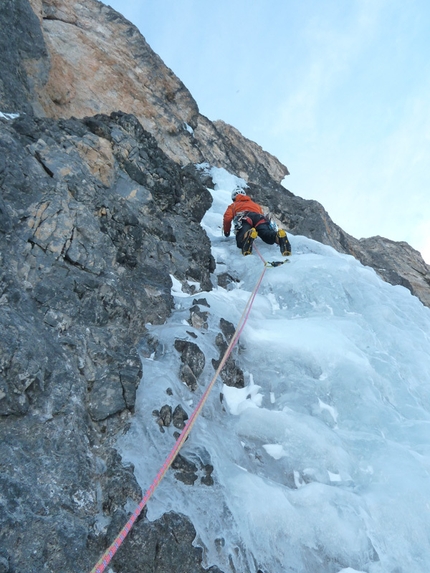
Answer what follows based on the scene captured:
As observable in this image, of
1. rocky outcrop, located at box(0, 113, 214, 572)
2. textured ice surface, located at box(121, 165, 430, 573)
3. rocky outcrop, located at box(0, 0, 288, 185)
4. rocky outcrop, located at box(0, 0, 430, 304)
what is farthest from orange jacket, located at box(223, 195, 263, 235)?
rocky outcrop, located at box(0, 0, 288, 185)

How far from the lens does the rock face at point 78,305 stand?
8.37 feet

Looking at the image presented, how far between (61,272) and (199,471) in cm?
201

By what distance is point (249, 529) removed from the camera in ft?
9.59

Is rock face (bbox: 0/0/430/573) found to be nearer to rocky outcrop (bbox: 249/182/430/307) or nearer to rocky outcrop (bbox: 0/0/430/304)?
rocky outcrop (bbox: 0/0/430/304)

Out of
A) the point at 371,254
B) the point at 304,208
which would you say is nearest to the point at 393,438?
the point at 304,208

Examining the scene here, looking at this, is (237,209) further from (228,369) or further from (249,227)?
(228,369)

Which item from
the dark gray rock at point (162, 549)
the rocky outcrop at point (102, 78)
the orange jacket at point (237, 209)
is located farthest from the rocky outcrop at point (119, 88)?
the dark gray rock at point (162, 549)

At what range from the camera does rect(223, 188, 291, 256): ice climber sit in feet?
25.8

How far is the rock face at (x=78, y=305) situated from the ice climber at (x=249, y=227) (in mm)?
632

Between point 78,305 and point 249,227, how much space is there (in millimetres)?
4741

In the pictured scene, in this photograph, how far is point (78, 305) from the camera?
3855 millimetres

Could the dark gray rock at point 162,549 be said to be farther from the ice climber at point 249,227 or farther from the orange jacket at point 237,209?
the orange jacket at point 237,209

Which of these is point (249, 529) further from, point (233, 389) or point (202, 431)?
point (233, 389)

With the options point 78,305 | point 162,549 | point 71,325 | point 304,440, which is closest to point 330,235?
point 304,440
